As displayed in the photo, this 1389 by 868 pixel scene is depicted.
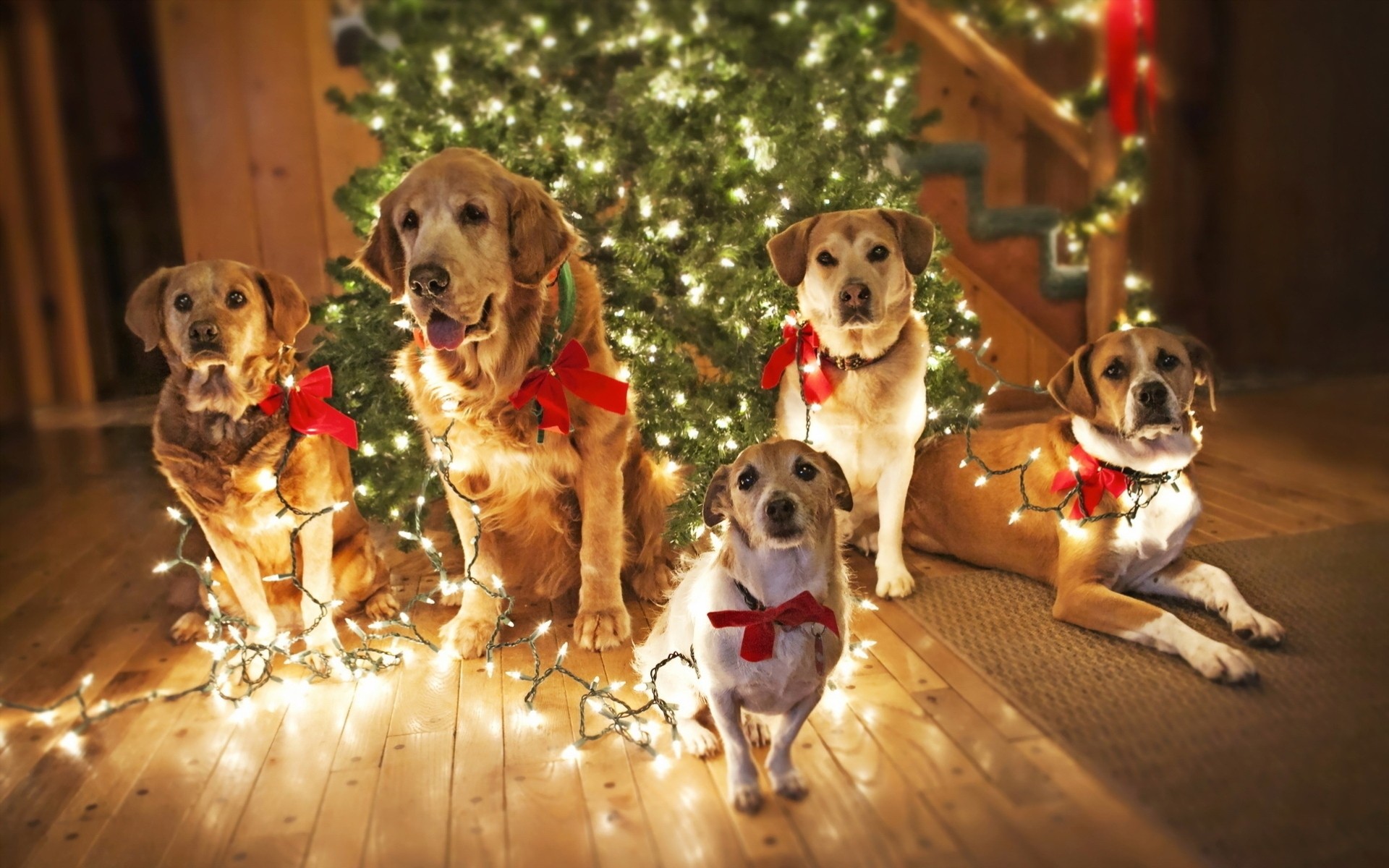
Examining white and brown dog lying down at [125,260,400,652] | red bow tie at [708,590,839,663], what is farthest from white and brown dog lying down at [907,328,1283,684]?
white and brown dog lying down at [125,260,400,652]

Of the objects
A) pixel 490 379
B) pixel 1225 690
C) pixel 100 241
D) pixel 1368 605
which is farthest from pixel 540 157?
pixel 1368 605

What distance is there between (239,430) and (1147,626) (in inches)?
86.4

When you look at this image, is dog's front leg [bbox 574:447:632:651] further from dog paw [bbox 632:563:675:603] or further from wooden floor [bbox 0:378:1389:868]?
dog paw [bbox 632:563:675:603]

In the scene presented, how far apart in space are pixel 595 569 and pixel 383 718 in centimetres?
67

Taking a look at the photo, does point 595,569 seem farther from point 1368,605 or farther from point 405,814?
point 1368,605

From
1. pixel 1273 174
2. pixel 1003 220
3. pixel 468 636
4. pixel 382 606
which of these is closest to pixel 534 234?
pixel 468 636

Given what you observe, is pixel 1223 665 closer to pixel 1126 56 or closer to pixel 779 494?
pixel 779 494

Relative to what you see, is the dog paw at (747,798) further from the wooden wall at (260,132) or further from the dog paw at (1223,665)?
the wooden wall at (260,132)

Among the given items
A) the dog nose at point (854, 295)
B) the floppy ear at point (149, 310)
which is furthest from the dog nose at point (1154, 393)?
the floppy ear at point (149, 310)

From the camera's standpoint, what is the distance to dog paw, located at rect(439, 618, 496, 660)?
2580mm

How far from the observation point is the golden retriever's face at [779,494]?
5.95 feet

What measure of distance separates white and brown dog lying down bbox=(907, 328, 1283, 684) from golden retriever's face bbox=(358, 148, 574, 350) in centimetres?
136

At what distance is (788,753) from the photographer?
185 cm

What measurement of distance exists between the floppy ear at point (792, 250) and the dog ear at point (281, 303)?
1242mm
